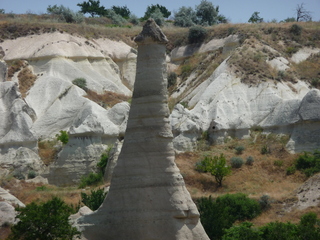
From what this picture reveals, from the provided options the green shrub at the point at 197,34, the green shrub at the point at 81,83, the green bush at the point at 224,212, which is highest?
the green shrub at the point at 197,34

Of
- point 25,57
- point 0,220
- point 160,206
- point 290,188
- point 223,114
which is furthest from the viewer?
point 25,57

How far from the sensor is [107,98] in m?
60.2

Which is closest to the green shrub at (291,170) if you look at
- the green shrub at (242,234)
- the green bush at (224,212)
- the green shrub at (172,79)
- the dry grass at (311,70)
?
the green bush at (224,212)

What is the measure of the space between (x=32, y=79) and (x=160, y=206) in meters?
43.9

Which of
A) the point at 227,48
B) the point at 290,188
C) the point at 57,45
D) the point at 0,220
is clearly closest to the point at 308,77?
the point at 227,48

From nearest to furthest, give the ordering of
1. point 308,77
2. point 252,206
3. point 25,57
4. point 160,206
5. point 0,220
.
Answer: point 160,206
point 0,220
point 252,206
point 308,77
point 25,57

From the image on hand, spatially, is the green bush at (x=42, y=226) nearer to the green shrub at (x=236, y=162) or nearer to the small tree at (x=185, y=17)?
the green shrub at (x=236, y=162)

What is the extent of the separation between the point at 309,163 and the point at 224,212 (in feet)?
46.0

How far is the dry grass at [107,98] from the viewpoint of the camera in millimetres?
58003

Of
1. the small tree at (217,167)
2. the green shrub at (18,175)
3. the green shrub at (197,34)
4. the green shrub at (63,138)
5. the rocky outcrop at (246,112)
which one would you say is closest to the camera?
the small tree at (217,167)

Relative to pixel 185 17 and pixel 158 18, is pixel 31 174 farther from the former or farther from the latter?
pixel 185 17

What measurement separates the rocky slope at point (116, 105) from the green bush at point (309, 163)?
2.03 m

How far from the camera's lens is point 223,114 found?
50.7 m

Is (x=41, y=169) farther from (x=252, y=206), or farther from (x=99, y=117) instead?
(x=252, y=206)
